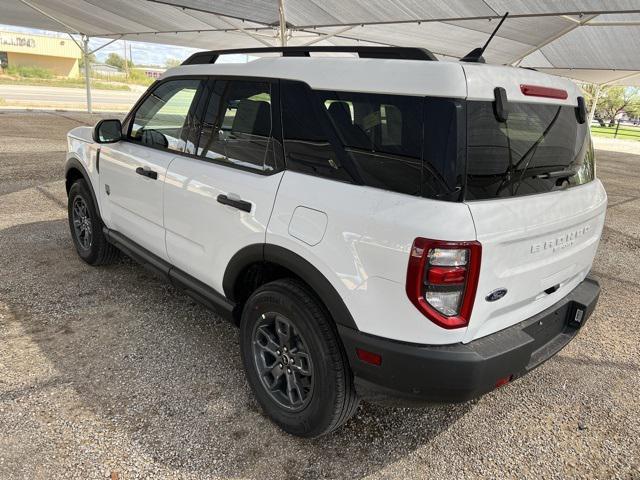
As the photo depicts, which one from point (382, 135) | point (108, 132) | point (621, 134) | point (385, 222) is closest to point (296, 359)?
point (385, 222)

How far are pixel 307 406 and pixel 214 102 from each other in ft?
5.81

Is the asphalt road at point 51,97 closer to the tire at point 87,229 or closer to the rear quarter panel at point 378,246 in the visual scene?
the tire at point 87,229

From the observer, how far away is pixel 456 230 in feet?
5.54

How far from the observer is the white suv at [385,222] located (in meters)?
1.76

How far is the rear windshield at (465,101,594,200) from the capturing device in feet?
5.86

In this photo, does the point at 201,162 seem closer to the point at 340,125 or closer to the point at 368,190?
the point at 340,125

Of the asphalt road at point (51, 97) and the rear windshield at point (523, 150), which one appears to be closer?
the rear windshield at point (523, 150)

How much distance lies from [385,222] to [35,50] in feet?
234

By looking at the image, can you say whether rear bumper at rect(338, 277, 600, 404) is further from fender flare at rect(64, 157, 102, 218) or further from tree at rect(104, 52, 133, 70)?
tree at rect(104, 52, 133, 70)

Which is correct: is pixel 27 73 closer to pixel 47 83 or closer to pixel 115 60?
pixel 47 83

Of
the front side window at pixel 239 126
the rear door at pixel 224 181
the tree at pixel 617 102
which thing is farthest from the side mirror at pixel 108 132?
the tree at pixel 617 102

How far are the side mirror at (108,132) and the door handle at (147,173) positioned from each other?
49cm

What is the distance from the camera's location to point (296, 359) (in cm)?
228

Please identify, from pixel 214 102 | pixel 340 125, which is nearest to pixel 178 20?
pixel 214 102
